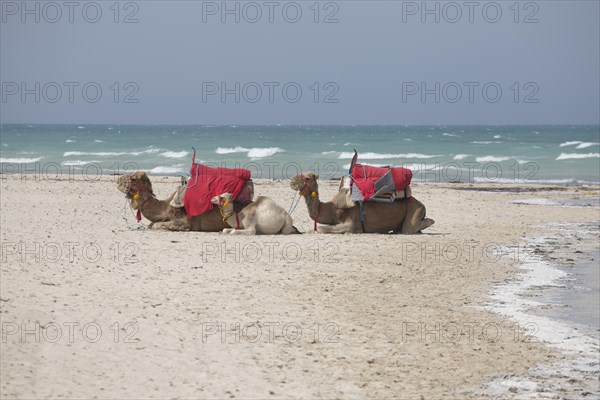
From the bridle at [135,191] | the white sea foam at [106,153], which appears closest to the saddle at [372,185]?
the bridle at [135,191]

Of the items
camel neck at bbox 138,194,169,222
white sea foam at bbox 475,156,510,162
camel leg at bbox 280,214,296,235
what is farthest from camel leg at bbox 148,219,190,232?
white sea foam at bbox 475,156,510,162

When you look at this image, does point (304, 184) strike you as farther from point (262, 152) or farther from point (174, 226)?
point (262, 152)

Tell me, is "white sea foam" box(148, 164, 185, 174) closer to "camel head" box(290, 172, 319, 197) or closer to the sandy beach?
the sandy beach

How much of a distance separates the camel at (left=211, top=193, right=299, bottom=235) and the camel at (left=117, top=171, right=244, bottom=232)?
0.55ft

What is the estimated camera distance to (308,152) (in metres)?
55.7

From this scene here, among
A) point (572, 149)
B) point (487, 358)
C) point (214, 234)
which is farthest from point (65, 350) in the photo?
point (572, 149)

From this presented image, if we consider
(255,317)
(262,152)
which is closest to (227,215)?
(255,317)

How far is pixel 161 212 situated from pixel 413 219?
4.06 m

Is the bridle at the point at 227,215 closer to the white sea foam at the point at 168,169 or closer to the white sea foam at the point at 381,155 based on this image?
the white sea foam at the point at 168,169

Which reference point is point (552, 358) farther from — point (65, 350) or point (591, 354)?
point (65, 350)

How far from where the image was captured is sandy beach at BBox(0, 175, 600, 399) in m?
7.64

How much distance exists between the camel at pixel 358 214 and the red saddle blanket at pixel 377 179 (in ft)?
1.04

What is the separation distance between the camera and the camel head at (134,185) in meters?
14.7

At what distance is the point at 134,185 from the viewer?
14.7m
